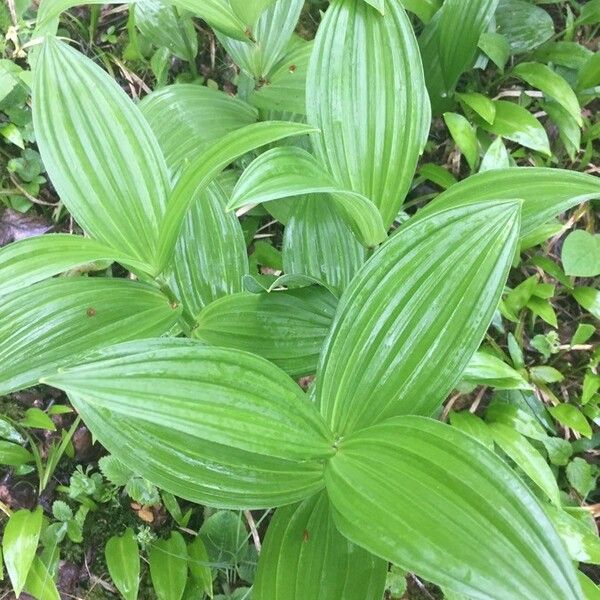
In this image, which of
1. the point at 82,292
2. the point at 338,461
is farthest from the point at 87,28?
the point at 338,461

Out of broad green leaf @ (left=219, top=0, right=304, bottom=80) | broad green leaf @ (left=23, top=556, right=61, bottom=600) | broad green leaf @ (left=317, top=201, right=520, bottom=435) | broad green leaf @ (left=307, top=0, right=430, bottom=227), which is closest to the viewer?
broad green leaf @ (left=317, top=201, right=520, bottom=435)

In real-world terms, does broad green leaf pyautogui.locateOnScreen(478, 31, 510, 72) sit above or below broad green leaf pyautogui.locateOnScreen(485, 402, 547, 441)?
above

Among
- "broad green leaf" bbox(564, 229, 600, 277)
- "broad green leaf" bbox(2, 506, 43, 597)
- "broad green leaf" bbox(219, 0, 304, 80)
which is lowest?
"broad green leaf" bbox(2, 506, 43, 597)

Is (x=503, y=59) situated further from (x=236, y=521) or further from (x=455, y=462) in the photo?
(x=236, y=521)

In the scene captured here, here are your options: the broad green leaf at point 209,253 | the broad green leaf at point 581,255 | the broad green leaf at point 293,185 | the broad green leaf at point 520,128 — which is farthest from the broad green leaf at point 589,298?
the broad green leaf at point 209,253

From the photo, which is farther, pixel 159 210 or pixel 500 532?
pixel 159 210

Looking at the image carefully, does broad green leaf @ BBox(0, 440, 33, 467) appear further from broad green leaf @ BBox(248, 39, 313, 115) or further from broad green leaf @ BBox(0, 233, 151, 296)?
broad green leaf @ BBox(248, 39, 313, 115)

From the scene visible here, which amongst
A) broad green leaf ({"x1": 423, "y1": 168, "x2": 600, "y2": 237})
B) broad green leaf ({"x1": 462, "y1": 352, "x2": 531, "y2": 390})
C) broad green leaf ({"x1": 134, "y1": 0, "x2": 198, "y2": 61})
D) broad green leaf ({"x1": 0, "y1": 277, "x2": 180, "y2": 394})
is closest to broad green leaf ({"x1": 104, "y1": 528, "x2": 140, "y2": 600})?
broad green leaf ({"x1": 0, "y1": 277, "x2": 180, "y2": 394})
